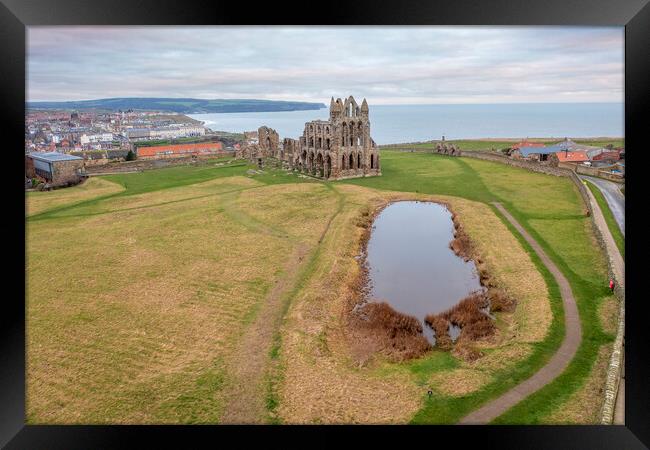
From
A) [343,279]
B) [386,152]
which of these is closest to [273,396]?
[343,279]

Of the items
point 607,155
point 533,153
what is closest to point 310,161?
point 533,153

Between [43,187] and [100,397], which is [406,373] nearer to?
[100,397]

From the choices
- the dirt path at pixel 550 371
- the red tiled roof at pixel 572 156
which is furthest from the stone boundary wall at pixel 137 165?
the dirt path at pixel 550 371

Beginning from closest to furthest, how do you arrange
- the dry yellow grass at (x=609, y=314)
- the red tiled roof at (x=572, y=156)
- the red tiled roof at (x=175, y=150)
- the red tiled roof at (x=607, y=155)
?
the dry yellow grass at (x=609, y=314), the red tiled roof at (x=607, y=155), the red tiled roof at (x=572, y=156), the red tiled roof at (x=175, y=150)

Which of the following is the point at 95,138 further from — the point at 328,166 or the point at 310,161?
the point at 328,166

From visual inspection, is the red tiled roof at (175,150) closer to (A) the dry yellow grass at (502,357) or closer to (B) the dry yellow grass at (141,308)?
(B) the dry yellow grass at (141,308)
